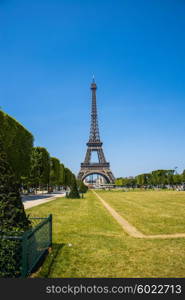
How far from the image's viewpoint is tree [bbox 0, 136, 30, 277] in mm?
5113

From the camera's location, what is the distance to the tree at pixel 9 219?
5.11m

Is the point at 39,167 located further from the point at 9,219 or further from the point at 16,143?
the point at 9,219

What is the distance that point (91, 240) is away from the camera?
954 cm

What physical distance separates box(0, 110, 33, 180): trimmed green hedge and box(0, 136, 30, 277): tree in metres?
25.7

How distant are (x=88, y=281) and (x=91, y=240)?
14.8ft

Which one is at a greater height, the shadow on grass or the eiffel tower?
the eiffel tower

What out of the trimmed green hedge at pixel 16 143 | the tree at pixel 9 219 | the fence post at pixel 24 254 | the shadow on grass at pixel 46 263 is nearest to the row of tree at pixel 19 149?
the trimmed green hedge at pixel 16 143

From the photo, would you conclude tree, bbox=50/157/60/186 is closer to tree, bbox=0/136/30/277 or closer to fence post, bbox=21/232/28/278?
tree, bbox=0/136/30/277

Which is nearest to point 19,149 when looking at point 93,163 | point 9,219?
point 9,219

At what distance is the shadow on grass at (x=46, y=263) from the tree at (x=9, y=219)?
2.88ft

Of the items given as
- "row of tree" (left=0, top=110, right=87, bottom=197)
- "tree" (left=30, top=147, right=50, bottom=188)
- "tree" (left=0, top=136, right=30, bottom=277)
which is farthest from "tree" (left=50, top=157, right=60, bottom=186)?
"tree" (left=0, top=136, right=30, bottom=277)

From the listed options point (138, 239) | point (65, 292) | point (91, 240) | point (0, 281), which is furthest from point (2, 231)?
point (138, 239)

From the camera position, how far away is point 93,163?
102 meters

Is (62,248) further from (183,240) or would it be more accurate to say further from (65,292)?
(183,240)
